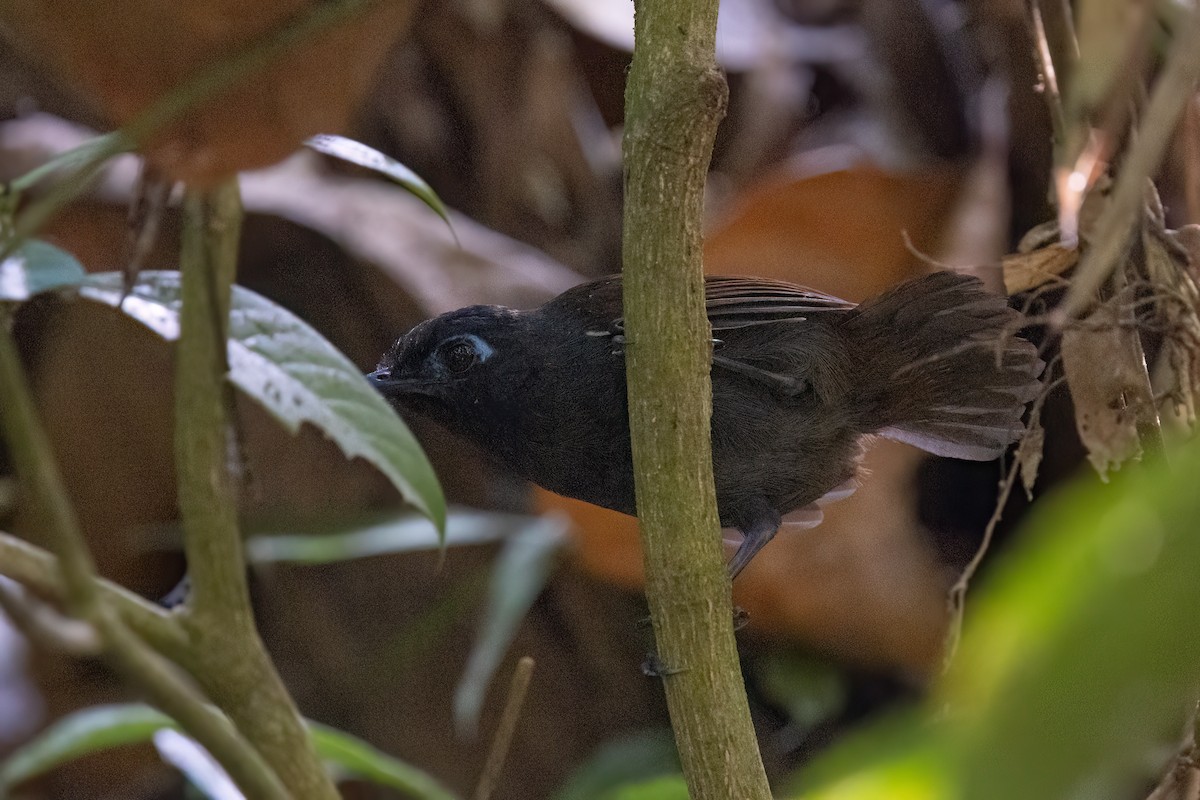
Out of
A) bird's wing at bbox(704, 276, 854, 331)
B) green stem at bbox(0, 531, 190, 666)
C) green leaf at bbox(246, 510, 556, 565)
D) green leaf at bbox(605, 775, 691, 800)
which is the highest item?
bird's wing at bbox(704, 276, 854, 331)

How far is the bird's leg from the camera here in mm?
2439

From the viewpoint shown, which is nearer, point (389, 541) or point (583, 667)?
point (389, 541)

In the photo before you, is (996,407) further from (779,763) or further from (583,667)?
(583,667)

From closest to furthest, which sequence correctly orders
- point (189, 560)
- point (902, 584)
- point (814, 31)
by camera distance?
point (189, 560)
point (902, 584)
point (814, 31)

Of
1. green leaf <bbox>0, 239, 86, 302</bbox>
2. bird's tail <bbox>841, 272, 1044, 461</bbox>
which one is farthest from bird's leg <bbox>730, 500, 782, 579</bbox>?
green leaf <bbox>0, 239, 86, 302</bbox>

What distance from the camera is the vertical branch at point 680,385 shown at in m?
1.52

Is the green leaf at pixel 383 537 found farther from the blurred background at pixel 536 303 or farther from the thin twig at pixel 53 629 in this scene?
the thin twig at pixel 53 629

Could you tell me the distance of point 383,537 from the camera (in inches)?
140

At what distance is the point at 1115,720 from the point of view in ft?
1.74

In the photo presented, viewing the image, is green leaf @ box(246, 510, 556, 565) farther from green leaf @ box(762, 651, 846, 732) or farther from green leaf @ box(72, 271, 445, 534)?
green leaf @ box(72, 271, 445, 534)

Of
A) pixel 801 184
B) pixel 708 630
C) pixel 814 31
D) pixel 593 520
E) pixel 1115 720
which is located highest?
pixel 814 31

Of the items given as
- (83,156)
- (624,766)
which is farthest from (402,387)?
(624,766)

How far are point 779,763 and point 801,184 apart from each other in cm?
183

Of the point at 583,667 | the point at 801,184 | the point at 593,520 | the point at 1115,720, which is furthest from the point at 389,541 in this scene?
the point at 1115,720
